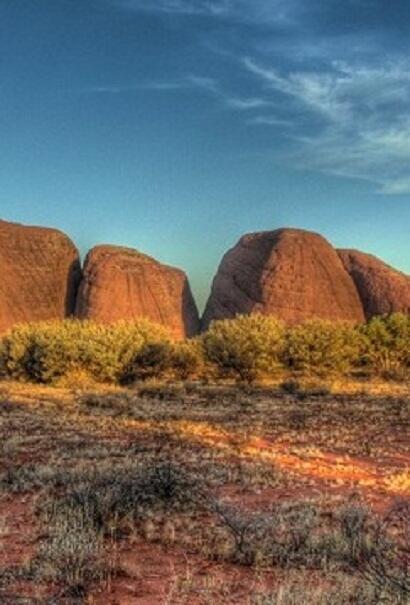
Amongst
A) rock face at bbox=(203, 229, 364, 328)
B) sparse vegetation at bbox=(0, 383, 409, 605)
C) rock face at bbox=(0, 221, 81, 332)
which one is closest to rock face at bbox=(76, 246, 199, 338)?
rock face at bbox=(0, 221, 81, 332)

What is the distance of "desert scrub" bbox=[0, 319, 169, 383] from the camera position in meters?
33.7

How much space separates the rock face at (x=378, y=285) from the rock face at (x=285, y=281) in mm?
963

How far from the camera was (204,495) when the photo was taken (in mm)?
8992

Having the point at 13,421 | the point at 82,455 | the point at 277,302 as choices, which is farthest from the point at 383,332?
the point at 82,455

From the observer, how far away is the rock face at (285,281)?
52.2 m

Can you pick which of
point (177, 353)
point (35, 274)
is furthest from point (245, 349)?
point (35, 274)

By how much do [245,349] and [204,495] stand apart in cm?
2521

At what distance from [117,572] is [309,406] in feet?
63.0

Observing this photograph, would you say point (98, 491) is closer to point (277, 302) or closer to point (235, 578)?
point (235, 578)

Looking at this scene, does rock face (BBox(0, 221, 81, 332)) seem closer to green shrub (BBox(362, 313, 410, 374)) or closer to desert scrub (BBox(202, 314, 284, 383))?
desert scrub (BBox(202, 314, 284, 383))

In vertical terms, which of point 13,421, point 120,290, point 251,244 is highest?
point 251,244

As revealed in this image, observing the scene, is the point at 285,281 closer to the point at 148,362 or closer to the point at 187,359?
the point at 187,359

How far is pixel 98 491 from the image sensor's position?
9.00m

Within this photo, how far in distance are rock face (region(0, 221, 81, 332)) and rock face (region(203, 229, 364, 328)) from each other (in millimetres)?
11192
